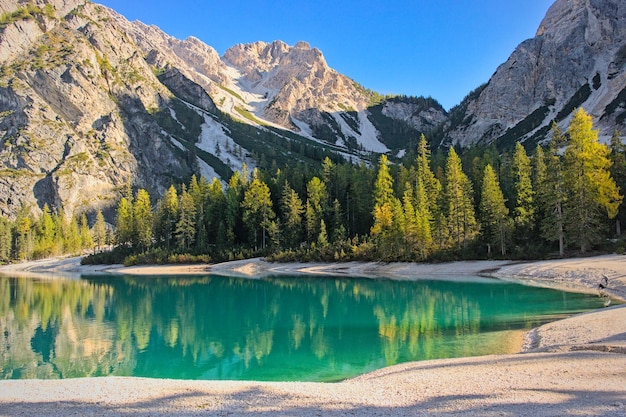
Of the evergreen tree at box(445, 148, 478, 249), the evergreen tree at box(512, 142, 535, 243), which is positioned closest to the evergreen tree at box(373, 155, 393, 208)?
the evergreen tree at box(445, 148, 478, 249)

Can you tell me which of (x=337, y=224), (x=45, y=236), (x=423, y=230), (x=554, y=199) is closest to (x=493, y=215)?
(x=554, y=199)

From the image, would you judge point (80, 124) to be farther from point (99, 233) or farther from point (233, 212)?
point (233, 212)

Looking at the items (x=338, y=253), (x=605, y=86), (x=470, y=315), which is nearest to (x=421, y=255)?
(x=338, y=253)

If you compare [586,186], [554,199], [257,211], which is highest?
[257,211]

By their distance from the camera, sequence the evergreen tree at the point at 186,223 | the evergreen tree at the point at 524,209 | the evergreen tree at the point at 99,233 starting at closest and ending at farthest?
the evergreen tree at the point at 524,209, the evergreen tree at the point at 186,223, the evergreen tree at the point at 99,233

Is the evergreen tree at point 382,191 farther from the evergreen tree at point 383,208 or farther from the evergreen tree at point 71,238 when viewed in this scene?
the evergreen tree at point 71,238

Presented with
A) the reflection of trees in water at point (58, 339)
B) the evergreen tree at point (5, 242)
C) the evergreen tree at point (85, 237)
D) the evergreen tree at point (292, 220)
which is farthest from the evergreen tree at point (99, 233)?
the reflection of trees in water at point (58, 339)

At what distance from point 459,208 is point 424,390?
154 ft

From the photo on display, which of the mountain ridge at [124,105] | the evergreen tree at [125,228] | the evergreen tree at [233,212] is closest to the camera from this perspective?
the evergreen tree at [233,212]

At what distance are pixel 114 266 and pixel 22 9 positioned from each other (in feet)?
483

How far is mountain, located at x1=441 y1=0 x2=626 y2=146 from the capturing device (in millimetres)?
146625

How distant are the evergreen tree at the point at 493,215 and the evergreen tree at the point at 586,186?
720cm

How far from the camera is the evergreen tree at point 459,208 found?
2109 inches

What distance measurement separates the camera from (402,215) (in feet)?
179
